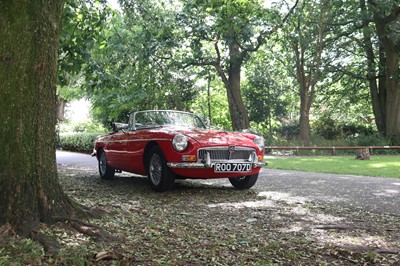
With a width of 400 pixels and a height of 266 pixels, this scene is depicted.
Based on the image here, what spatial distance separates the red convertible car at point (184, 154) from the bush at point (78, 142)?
14225 mm

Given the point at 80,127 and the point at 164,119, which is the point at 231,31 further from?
the point at 80,127

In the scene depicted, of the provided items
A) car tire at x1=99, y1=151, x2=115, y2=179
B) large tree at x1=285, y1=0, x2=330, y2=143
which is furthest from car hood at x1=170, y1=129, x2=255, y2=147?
large tree at x1=285, y1=0, x2=330, y2=143

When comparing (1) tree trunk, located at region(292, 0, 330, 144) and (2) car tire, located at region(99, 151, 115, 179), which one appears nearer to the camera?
(2) car tire, located at region(99, 151, 115, 179)

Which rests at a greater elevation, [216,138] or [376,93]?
[376,93]

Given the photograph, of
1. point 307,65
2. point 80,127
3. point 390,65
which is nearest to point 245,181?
point 390,65

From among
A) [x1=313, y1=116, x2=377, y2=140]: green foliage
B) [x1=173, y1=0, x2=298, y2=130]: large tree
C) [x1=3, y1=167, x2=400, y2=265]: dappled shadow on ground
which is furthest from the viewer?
[x1=313, y1=116, x2=377, y2=140]: green foliage

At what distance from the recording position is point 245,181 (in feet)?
23.3

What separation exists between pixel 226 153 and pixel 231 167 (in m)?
0.25

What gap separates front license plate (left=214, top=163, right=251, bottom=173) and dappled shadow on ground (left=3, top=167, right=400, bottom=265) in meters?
0.49

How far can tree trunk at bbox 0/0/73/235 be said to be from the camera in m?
3.52

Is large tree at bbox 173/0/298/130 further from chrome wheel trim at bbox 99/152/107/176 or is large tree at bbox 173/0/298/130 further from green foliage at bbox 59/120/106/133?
green foliage at bbox 59/120/106/133

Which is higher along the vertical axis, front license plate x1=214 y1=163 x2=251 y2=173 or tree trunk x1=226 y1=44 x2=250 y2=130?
tree trunk x1=226 y1=44 x2=250 y2=130

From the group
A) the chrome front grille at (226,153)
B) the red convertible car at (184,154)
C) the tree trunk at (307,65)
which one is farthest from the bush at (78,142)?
the chrome front grille at (226,153)

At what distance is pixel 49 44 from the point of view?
3861 millimetres
